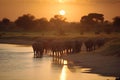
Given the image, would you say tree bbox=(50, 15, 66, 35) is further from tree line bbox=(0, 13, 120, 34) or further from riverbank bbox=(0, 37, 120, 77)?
riverbank bbox=(0, 37, 120, 77)

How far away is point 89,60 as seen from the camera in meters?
27.2

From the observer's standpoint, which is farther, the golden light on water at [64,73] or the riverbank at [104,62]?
the riverbank at [104,62]

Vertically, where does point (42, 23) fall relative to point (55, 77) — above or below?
above

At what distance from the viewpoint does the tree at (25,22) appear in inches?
4021

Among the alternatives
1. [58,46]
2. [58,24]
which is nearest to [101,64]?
[58,46]

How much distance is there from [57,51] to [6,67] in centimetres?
896

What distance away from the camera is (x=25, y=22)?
103312 mm

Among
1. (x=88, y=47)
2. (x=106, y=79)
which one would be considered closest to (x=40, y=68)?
(x=106, y=79)

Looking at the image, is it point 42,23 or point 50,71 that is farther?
point 42,23

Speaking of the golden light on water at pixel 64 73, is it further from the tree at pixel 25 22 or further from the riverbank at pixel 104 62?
the tree at pixel 25 22

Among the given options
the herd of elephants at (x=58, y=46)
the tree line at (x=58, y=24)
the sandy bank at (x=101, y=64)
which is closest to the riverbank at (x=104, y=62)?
the sandy bank at (x=101, y=64)

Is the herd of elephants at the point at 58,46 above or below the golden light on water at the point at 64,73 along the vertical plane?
above

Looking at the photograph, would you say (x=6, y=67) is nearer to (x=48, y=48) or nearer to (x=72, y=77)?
(x=72, y=77)

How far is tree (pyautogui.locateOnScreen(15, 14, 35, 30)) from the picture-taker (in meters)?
102
